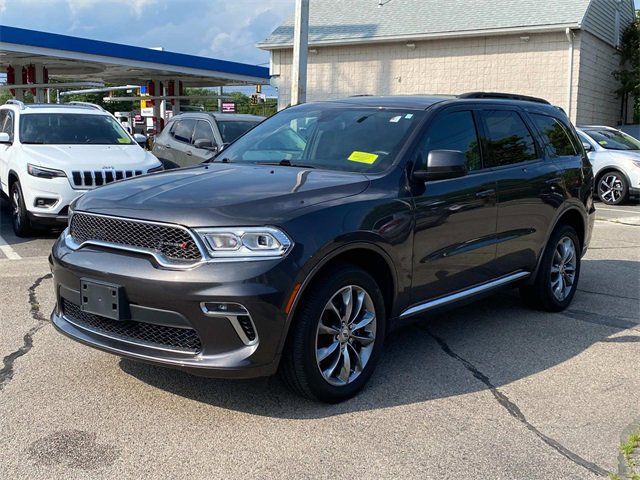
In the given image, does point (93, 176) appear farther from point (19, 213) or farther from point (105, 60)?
point (105, 60)

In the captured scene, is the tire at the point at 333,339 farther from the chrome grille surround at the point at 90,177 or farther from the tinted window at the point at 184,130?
the tinted window at the point at 184,130

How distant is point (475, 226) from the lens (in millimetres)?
5027

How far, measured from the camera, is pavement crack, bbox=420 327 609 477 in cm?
348

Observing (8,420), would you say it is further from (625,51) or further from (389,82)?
(625,51)

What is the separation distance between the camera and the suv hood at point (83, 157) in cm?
912

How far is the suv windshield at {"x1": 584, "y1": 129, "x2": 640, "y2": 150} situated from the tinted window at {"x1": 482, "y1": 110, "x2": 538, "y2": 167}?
34.4ft

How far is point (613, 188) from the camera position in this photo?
15008 mm

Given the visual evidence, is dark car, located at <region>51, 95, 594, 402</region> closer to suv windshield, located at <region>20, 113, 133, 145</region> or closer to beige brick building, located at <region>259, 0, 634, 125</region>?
suv windshield, located at <region>20, 113, 133, 145</region>

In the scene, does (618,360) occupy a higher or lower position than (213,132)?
lower

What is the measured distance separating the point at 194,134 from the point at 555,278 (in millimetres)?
7532

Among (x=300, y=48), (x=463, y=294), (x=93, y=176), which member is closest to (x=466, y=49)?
(x=300, y=48)

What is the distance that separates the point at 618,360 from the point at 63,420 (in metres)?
3.73

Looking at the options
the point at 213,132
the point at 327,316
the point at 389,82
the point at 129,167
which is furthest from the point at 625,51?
the point at 327,316

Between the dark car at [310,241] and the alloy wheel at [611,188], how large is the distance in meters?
10.1
